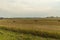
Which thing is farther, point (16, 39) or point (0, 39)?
point (16, 39)

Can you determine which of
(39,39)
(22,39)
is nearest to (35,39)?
(39,39)

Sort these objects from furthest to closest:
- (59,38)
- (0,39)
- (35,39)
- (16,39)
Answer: (59,38)
(35,39)
(16,39)
(0,39)

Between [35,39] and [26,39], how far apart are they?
187cm

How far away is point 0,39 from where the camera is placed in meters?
23.6

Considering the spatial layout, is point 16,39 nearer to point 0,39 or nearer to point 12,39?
point 12,39

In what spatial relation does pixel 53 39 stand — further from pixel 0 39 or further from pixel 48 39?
pixel 0 39

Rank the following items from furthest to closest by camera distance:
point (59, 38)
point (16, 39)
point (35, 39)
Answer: point (59, 38), point (35, 39), point (16, 39)

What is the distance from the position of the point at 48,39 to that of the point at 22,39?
4.71 m

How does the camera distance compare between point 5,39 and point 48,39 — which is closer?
point 5,39

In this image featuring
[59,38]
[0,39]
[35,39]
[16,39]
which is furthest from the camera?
[59,38]

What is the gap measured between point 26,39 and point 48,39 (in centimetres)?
402

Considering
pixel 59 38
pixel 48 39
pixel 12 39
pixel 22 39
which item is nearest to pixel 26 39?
pixel 22 39

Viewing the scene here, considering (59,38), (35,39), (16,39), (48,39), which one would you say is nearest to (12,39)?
(16,39)

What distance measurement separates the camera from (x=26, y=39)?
1023 inches
